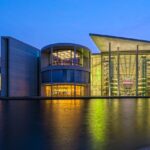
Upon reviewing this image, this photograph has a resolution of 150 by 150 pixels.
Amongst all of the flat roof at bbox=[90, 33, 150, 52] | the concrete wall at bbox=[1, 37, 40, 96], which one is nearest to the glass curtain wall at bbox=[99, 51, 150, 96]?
the flat roof at bbox=[90, 33, 150, 52]

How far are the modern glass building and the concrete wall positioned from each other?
42.7 ft

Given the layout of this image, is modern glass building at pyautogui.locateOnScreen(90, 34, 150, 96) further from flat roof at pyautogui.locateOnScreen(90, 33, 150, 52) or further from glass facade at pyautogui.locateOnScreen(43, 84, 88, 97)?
glass facade at pyautogui.locateOnScreen(43, 84, 88, 97)

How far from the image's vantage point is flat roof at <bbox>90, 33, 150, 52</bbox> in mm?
55219

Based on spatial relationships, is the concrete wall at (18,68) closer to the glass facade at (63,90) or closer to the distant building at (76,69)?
the distant building at (76,69)

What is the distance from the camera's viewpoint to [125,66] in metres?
64.9

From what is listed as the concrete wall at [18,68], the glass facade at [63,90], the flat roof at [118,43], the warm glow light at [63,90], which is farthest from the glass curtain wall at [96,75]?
the concrete wall at [18,68]

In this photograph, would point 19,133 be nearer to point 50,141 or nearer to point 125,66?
point 50,141

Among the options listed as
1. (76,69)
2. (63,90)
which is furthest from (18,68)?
(76,69)

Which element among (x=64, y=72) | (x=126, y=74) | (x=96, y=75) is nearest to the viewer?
(x=64, y=72)

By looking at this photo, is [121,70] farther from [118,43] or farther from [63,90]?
[63,90]

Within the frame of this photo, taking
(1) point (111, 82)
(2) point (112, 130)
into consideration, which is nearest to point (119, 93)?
(1) point (111, 82)

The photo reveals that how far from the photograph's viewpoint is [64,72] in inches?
2172

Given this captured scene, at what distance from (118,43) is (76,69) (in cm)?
974

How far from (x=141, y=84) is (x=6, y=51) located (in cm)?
2844
